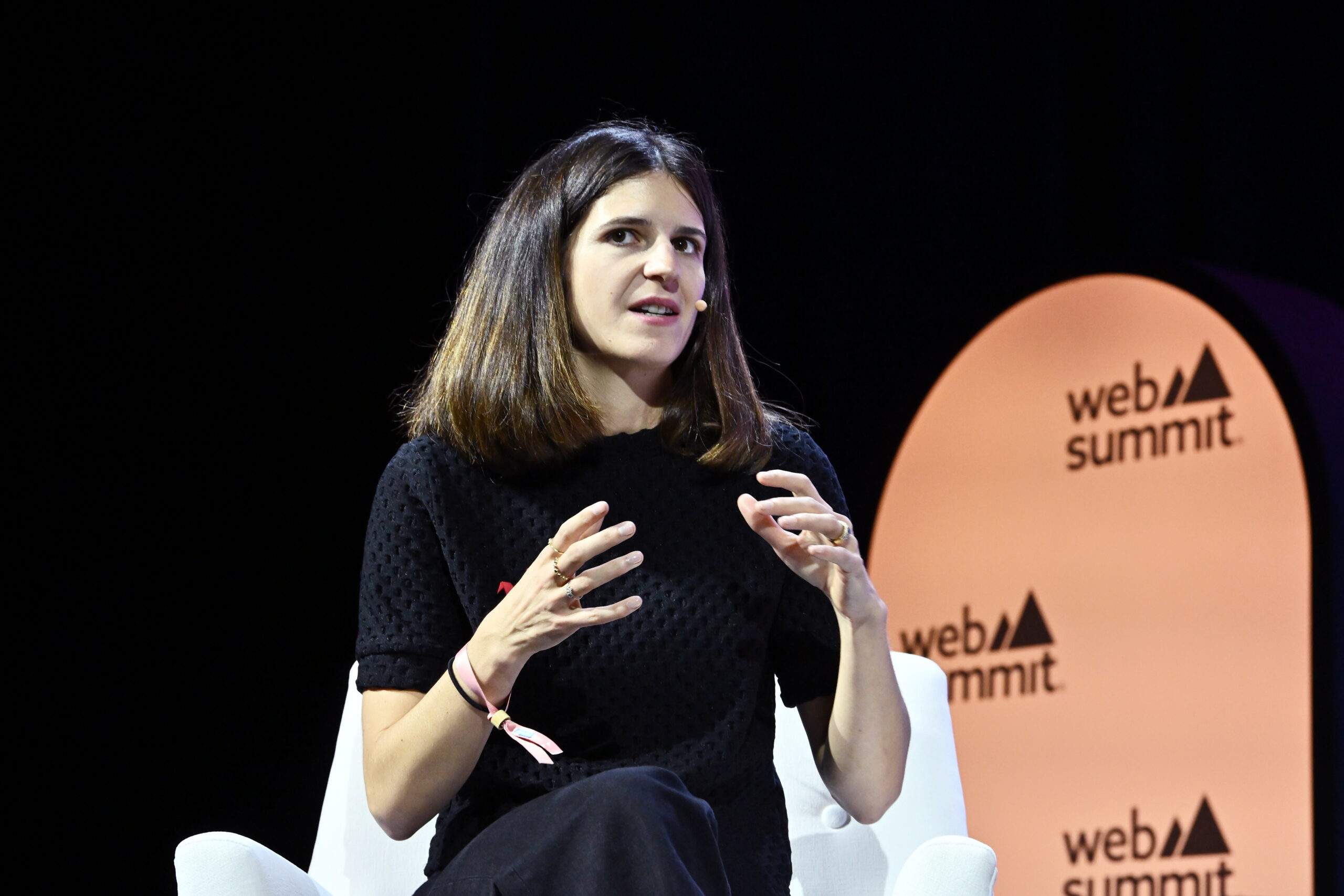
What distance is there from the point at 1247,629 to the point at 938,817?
0.98m

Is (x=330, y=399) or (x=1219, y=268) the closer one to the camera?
(x=1219, y=268)

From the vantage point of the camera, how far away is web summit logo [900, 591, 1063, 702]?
2812 millimetres

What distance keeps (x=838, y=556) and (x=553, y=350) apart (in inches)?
15.4

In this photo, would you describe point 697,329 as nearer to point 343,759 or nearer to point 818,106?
point 343,759

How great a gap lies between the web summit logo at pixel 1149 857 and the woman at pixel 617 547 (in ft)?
3.67

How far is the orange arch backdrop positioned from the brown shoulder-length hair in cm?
122

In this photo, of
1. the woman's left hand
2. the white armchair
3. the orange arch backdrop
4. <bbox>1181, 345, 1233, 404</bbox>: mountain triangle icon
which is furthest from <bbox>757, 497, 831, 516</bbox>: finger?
<bbox>1181, 345, 1233, 404</bbox>: mountain triangle icon

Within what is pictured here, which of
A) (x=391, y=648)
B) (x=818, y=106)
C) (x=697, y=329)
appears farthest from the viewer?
(x=818, y=106)

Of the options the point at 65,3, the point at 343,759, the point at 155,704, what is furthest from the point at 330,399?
the point at 343,759

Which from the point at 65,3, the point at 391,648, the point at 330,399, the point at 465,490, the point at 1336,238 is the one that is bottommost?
the point at 391,648

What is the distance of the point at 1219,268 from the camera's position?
263 centimetres

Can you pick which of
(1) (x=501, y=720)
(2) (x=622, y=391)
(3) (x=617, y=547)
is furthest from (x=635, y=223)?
(1) (x=501, y=720)

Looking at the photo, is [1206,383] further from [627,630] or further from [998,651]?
[627,630]

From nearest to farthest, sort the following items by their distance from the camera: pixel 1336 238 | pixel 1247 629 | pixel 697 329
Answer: pixel 697 329, pixel 1247 629, pixel 1336 238
